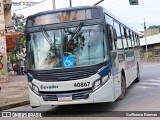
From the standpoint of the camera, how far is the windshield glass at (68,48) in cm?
989


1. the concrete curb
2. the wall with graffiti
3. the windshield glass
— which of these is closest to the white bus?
the windshield glass

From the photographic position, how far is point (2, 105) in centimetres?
→ 1306

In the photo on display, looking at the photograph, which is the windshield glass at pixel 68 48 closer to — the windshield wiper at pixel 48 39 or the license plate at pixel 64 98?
the windshield wiper at pixel 48 39

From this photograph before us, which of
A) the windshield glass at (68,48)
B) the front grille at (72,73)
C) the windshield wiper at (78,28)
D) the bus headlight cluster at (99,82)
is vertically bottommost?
the bus headlight cluster at (99,82)

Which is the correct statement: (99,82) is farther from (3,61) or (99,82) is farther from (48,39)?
(3,61)

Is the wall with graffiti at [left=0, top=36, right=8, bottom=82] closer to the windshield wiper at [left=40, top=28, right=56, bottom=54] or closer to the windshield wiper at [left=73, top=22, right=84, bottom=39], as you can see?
the windshield wiper at [left=40, top=28, right=56, bottom=54]

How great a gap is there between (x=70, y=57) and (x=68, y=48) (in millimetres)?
284

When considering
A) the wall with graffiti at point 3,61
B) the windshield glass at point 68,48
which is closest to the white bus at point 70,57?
the windshield glass at point 68,48

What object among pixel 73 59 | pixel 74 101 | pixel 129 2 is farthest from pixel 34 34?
pixel 129 2

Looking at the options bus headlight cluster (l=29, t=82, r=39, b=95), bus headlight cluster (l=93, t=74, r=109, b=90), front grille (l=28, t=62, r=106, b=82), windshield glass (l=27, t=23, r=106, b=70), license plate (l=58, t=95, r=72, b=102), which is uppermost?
windshield glass (l=27, t=23, r=106, b=70)

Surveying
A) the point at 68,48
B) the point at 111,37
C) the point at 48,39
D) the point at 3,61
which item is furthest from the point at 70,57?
the point at 3,61

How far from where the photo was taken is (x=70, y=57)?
9.90 metres

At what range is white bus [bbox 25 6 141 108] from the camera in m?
9.69

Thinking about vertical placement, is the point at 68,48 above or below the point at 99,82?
above
